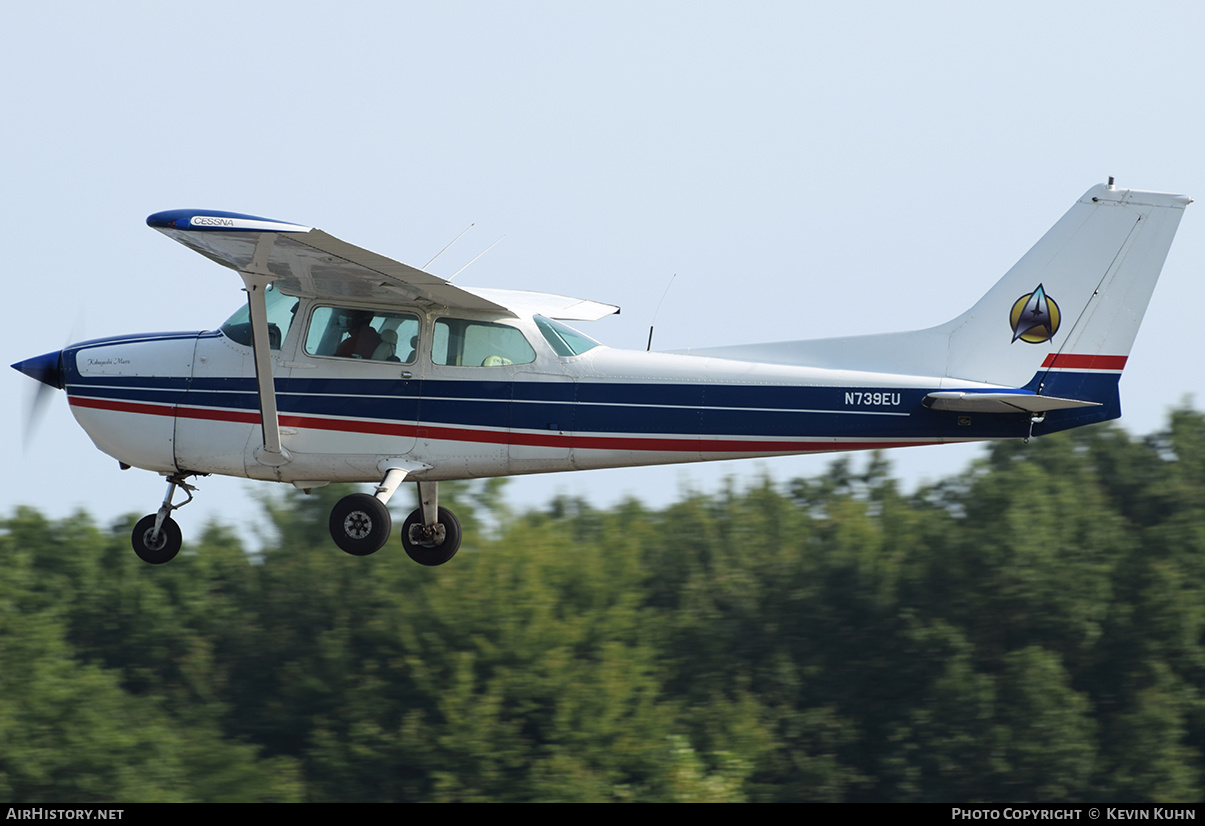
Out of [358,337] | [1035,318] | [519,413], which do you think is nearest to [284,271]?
[358,337]

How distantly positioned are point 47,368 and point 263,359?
102 inches

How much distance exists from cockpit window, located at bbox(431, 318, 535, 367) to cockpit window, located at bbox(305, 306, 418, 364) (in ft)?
0.76

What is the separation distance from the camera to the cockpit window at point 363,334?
12.2m

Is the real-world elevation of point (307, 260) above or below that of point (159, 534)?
above

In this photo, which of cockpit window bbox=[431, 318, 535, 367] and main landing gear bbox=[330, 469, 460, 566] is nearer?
cockpit window bbox=[431, 318, 535, 367]

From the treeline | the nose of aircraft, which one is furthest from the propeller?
the treeline

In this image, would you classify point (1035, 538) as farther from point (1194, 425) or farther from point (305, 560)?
point (305, 560)

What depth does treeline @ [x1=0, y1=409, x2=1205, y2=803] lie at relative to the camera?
33500mm

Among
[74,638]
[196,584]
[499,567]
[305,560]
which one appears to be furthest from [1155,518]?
[74,638]

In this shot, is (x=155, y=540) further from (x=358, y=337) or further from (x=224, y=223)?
(x=224, y=223)

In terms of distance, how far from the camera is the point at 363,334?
1220 cm

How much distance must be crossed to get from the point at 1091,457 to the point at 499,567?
17987 millimetres

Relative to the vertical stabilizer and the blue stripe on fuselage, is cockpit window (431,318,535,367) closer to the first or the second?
the blue stripe on fuselage
